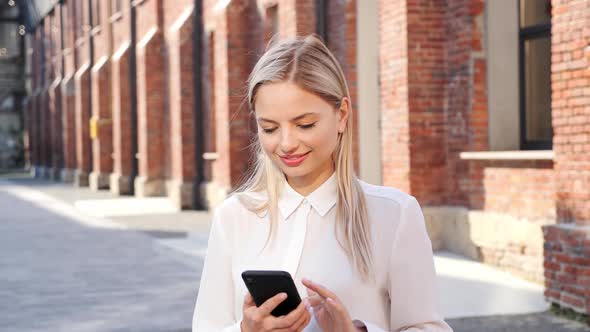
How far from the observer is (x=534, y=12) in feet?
34.1

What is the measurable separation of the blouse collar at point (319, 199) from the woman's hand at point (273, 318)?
29 centimetres

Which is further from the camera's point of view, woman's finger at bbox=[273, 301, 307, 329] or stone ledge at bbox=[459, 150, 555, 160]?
stone ledge at bbox=[459, 150, 555, 160]

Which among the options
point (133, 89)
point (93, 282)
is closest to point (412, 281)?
point (93, 282)

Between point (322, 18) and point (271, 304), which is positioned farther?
point (322, 18)

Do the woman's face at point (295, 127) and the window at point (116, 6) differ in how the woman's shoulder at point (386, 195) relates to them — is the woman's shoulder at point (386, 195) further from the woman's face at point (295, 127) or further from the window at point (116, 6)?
the window at point (116, 6)

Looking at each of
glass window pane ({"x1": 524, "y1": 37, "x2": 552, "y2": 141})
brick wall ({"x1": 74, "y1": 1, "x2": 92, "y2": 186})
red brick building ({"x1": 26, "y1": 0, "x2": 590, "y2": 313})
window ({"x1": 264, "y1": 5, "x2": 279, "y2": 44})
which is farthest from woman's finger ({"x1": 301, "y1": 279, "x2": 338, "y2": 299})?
brick wall ({"x1": 74, "y1": 1, "x2": 92, "y2": 186})

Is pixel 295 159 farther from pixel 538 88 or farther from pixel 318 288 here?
pixel 538 88

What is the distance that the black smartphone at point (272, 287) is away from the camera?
6.84 feet

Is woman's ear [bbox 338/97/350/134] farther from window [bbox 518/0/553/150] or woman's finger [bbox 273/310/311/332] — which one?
window [bbox 518/0/553/150]

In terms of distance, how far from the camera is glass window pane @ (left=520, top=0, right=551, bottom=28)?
33.2ft

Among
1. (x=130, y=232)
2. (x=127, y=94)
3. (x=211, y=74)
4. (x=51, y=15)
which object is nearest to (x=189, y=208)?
(x=211, y=74)

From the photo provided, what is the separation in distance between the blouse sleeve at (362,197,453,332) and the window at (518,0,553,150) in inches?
315

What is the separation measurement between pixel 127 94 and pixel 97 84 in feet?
12.9

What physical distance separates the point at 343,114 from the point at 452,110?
8.99 metres
